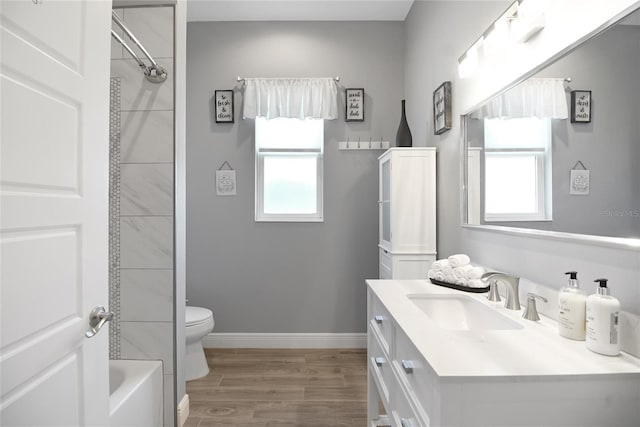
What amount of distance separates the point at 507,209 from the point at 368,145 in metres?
1.72

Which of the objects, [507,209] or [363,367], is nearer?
[507,209]

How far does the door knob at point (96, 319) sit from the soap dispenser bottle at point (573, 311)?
52.4 inches

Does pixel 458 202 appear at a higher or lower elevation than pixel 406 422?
higher

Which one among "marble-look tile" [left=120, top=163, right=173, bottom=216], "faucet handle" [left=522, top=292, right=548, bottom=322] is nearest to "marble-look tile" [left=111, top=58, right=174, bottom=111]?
"marble-look tile" [left=120, top=163, right=173, bottom=216]

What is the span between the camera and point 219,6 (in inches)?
115

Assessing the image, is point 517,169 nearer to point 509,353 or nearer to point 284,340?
point 509,353

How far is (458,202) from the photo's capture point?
2.08 meters

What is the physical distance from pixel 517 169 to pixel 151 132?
5.67ft

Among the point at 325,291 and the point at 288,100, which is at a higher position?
the point at 288,100

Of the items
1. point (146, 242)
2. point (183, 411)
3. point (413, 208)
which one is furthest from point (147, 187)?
point (413, 208)

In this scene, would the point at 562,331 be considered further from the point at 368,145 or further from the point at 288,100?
the point at 288,100

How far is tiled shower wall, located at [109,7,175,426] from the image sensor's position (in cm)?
191

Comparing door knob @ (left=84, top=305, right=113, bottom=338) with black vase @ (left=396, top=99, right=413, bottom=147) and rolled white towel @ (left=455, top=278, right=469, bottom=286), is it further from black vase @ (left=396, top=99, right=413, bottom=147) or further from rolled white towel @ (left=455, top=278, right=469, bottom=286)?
black vase @ (left=396, top=99, right=413, bottom=147)

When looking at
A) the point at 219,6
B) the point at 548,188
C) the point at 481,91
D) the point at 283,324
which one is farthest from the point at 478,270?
the point at 219,6
